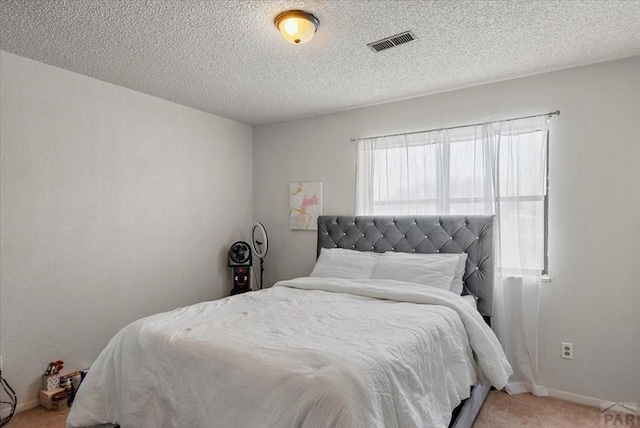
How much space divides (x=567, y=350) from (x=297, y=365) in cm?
237

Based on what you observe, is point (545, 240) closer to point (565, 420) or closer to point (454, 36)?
point (565, 420)

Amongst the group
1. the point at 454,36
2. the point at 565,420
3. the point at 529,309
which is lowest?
the point at 565,420

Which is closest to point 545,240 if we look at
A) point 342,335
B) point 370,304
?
point 370,304

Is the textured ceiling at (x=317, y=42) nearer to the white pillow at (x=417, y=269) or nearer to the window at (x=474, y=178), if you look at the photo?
the window at (x=474, y=178)

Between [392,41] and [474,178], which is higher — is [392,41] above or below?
above

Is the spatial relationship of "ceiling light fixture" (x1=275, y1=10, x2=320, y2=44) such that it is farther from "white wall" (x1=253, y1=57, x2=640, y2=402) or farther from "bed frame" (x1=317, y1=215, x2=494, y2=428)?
"bed frame" (x1=317, y1=215, x2=494, y2=428)

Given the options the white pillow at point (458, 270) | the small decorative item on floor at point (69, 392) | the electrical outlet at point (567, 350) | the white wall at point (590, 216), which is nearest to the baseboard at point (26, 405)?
the small decorative item on floor at point (69, 392)

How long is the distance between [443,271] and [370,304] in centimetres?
77

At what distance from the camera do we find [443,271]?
2.91m

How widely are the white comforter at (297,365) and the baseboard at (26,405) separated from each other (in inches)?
34.5

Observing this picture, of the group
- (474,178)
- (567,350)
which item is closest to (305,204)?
(474,178)

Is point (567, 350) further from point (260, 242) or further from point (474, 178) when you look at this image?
point (260, 242)

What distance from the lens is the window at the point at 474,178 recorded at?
9.52 feet

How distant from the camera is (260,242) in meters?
4.46
